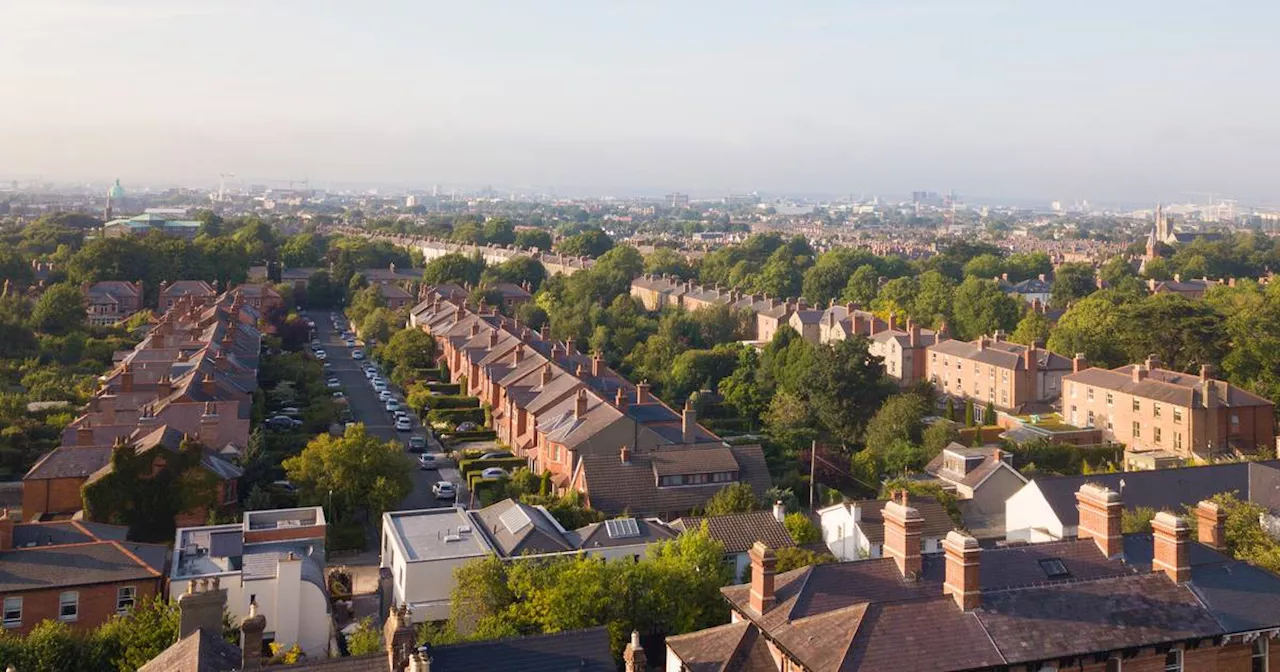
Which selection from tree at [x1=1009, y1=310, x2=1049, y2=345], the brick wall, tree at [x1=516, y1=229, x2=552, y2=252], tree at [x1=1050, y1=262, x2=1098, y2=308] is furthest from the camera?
tree at [x1=516, y1=229, x2=552, y2=252]

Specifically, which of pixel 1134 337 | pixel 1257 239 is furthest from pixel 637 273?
pixel 1257 239

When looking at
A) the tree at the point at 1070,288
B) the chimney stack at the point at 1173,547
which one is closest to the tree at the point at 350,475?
the chimney stack at the point at 1173,547

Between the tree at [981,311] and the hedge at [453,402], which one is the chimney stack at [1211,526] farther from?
the tree at [981,311]

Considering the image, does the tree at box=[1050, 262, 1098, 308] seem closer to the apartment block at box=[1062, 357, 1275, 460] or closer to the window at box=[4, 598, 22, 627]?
the apartment block at box=[1062, 357, 1275, 460]

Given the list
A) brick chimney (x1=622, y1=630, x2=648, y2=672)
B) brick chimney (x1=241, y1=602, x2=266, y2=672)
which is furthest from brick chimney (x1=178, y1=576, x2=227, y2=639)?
brick chimney (x1=622, y1=630, x2=648, y2=672)

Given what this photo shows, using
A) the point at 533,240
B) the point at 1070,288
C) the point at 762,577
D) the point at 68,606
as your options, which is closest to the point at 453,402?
the point at 68,606

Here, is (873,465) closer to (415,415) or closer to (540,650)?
(415,415)
